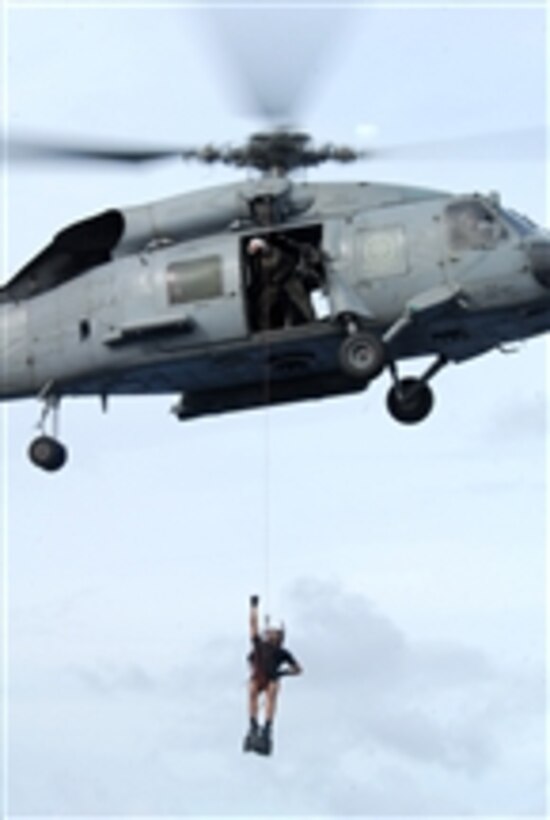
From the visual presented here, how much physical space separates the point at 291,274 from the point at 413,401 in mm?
1836

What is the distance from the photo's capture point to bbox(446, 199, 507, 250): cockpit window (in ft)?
86.5

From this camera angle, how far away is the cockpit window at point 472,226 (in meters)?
26.4

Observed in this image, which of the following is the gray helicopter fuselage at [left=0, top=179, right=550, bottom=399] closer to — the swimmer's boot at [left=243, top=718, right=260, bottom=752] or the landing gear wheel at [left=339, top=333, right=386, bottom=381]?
the landing gear wheel at [left=339, top=333, right=386, bottom=381]

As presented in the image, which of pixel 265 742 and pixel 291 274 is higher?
pixel 291 274

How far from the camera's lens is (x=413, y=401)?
90.0 feet

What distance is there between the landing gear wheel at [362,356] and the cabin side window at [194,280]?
4.64 feet

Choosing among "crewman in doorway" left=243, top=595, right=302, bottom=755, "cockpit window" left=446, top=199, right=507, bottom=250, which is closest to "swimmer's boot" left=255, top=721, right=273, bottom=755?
"crewman in doorway" left=243, top=595, right=302, bottom=755

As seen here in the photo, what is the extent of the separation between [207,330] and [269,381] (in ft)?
3.16

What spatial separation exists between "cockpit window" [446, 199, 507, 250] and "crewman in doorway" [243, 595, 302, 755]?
13.4ft

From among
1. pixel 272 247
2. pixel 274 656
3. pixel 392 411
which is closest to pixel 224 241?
pixel 272 247

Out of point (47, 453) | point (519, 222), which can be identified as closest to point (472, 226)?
point (519, 222)

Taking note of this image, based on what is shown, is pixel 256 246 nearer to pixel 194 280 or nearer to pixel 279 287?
pixel 279 287

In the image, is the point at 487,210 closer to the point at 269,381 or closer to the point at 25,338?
the point at 269,381

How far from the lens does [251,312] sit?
87.5 ft
